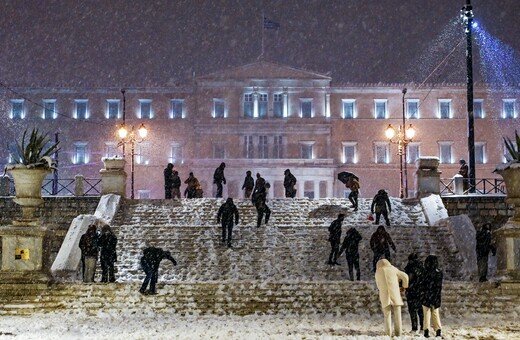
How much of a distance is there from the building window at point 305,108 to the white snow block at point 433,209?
1484 inches

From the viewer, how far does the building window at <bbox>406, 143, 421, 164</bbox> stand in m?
62.6

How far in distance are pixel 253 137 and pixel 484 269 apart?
148ft

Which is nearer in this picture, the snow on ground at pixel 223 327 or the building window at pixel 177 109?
the snow on ground at pixel 223 327

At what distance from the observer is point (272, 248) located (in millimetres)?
21312

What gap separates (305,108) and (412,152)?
31.4 feet

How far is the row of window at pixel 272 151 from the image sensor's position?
61938 mm

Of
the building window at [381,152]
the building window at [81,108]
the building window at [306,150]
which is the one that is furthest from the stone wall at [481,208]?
the building window at [81,108]

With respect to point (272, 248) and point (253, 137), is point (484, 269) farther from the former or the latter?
point (253, 137)

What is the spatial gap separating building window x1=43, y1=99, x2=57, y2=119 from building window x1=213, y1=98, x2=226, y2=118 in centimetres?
1354

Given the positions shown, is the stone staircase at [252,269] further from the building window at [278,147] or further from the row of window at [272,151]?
the row of window at [272,151]

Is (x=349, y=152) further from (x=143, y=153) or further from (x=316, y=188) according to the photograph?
(x=143, y=153)

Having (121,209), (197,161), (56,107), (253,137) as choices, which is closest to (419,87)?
(253,137)

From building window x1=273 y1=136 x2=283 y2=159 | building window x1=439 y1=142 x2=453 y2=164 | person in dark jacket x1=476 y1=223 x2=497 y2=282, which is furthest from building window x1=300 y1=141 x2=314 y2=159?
person in dark jacket x1=476 y1=223 x2=497 y2=282

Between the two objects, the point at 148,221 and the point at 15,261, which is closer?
the point at 15,261
